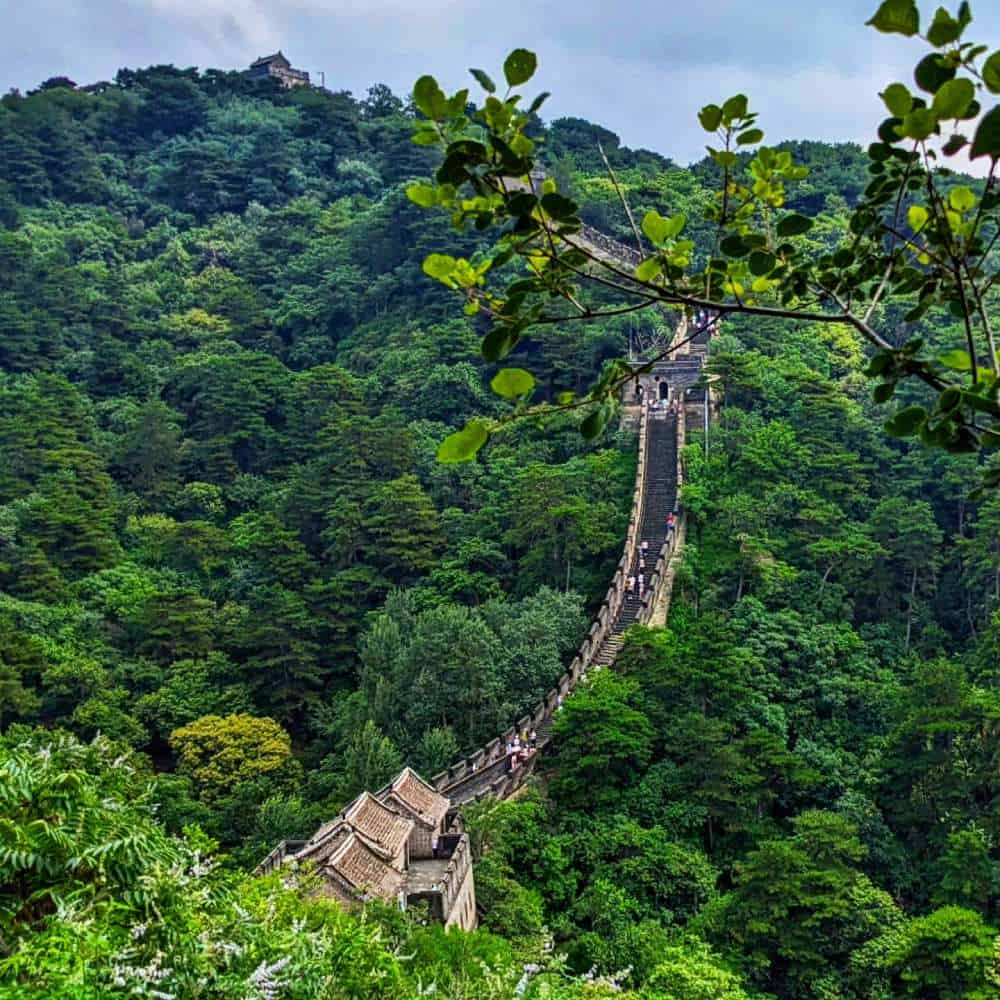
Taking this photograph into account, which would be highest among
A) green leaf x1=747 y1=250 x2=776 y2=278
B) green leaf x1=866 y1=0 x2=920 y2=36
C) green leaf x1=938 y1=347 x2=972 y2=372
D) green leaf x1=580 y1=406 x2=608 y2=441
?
green leaf x1=866 y1=0 x2=920 y2=36

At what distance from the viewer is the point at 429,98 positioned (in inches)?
83.7

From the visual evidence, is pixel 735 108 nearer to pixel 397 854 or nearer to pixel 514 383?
pixel 514 383

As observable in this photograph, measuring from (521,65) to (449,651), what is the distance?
18358 mm

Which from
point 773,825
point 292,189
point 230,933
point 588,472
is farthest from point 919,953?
point 292,189

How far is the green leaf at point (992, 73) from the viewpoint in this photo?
191cm

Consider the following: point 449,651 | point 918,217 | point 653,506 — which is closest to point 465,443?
point 918,217

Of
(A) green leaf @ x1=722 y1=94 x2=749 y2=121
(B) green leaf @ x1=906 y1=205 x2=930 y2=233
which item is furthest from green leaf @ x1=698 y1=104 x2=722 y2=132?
(B) green leaf @ x1=906 y1=205 x2=930 y2=233

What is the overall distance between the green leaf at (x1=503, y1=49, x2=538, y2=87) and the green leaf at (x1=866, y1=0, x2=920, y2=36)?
636 mm

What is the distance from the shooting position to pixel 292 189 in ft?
179

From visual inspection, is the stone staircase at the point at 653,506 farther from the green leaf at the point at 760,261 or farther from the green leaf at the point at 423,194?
the green leaf at the point at 423,194

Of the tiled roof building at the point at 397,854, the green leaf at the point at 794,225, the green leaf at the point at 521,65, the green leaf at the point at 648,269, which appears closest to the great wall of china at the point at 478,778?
the tiled roof building at the point at 397,854

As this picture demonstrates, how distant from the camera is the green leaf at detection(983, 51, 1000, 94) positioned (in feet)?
6.26

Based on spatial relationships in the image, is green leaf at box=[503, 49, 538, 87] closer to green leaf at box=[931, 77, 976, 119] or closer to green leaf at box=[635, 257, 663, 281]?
green leaf at box=[635, 257, 663, 281]

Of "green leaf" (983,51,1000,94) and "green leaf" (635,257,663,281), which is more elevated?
"green leaf" (983,51,1000,94)
